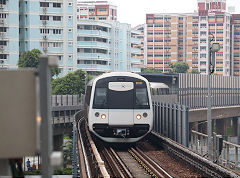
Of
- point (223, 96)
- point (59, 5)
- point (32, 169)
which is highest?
point (59, 5)

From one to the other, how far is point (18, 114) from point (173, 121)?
A: 18919 millimetres

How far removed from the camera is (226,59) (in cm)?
16800

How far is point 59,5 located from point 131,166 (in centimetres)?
7596

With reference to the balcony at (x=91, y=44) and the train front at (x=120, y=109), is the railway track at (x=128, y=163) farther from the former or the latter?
the balcony at (x=91, y=44)

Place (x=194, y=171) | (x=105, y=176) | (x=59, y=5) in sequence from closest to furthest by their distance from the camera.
→ (x=105, y=176), (x=194, y=171), (x=59, y=5)

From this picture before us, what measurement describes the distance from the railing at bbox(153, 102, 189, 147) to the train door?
251 cm

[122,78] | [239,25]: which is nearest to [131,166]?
[122,78]

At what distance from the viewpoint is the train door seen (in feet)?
71.5

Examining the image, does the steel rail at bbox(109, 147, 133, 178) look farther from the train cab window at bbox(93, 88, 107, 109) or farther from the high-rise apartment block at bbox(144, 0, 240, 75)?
the high-rise apartment block at bbox(144, 0, 240, 75)

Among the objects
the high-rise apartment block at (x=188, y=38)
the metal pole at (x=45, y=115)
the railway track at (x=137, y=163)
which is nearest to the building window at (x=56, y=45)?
the railway track at (x=137, y=163)

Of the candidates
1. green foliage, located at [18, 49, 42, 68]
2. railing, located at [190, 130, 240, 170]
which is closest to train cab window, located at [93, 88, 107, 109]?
Answer: railing, located at [190, 130, 240, 170]

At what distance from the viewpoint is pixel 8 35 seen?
85.7 m

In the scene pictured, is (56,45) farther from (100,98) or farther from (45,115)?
(45,115)

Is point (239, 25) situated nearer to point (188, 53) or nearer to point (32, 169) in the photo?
point (188, 53)
